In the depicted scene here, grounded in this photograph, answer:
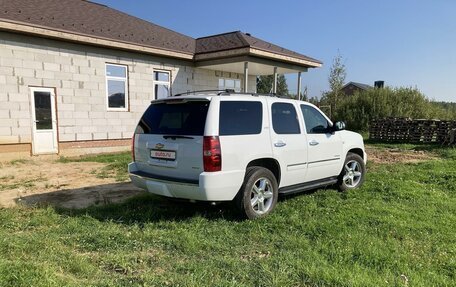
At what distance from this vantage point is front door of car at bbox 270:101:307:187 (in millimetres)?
5352

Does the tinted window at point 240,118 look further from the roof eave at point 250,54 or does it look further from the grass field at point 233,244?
the roof eave at point 250,54

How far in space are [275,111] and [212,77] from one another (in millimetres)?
12647

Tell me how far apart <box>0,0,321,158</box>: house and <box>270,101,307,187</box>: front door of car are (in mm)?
7691

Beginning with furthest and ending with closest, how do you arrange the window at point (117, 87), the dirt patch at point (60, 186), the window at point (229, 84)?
the window at point (229, 84), the window at point (117, 87), the dirt patch at point (60, 186)

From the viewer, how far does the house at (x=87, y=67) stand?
10.9 meters

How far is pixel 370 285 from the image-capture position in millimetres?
3072

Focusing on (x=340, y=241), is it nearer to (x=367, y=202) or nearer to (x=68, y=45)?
(x=367, y=202)

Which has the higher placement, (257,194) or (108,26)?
(108,26)

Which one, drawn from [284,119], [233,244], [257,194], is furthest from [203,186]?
[284,119]

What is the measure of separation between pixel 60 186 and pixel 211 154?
4.50 meters

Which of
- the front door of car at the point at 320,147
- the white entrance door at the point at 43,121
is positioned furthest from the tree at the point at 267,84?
the front door of car at the point at 320,147

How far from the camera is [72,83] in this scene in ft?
40.2

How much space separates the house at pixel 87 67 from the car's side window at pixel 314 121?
7.10m

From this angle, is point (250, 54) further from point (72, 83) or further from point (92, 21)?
point (72, 83)
